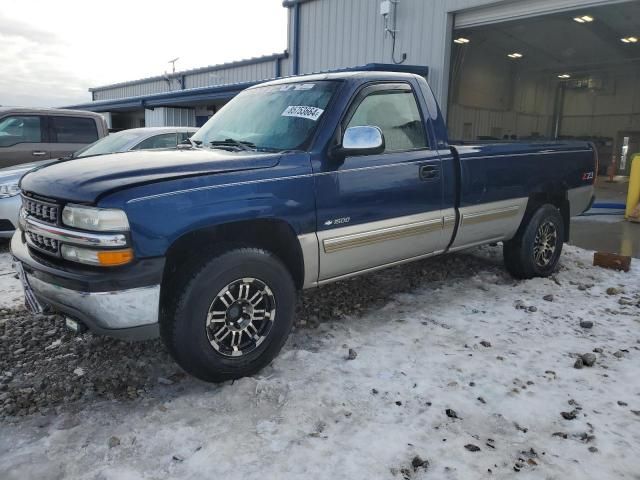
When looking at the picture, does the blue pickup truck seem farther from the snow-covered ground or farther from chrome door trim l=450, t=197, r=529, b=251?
the snow-covered ground

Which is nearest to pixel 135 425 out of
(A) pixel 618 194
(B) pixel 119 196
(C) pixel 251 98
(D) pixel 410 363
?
(B) pixel 119 196

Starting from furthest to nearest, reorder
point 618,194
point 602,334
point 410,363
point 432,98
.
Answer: point 618,194, point 432,98, point 602,334, point 410,363

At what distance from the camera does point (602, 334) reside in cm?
407

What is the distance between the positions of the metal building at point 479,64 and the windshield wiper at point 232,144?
11.5 feet

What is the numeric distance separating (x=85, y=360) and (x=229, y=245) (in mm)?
1396

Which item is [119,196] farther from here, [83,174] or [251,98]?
[251,98]

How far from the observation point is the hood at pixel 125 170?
2.80 metres

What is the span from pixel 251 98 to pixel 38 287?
2223mm

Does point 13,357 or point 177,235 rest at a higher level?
point 177,235

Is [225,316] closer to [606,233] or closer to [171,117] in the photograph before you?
[606,233]

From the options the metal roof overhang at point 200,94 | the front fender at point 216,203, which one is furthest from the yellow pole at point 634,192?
the front fender at point 216,203

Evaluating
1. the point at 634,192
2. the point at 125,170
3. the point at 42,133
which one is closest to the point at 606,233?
the point at 634,192

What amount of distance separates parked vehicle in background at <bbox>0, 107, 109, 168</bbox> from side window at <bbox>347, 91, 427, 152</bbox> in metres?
6.75

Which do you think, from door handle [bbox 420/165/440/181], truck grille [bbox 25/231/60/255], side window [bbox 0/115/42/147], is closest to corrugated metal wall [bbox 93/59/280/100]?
side window [bbox 0/115/42/147]
